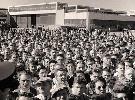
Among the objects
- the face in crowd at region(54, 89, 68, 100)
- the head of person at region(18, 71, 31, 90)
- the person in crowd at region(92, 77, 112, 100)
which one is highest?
the head of person at region(18, 71, 31, 90)

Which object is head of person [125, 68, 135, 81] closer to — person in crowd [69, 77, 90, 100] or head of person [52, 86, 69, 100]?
person in crowd [69, 77, 90, 100]


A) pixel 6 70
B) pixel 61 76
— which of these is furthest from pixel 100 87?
pixel 6 70

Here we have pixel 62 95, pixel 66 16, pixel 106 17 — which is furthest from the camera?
pixel 66 16

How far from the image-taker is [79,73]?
9930mm

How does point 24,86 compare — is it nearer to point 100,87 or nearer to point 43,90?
point 43,90

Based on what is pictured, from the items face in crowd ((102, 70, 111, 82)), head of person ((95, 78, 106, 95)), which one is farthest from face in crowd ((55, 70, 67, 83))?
face in crowd ((102, 70, 111, 82))

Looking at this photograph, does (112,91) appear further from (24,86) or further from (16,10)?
(16,10)

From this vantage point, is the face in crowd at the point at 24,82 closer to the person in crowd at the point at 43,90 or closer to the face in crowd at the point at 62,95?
the person in crowd at the point at 43,90

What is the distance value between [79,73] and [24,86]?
7.87ft

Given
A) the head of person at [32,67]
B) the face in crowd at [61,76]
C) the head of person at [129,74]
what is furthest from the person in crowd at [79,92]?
the head of person at [32,67]

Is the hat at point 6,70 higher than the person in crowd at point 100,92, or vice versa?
the hat at point 6,70

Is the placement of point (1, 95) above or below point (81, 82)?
above

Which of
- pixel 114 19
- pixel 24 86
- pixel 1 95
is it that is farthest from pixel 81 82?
pixel 114 19

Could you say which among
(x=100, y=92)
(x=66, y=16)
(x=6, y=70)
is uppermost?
(x=66, y=16)
